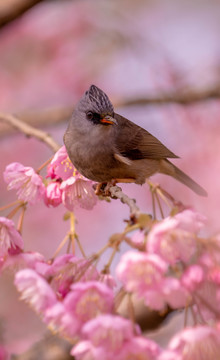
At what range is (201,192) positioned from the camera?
380 centimetres

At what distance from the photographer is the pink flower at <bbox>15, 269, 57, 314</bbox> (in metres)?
1.87

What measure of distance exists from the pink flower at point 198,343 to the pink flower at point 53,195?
1.13m

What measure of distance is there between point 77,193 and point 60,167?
0.20 metres

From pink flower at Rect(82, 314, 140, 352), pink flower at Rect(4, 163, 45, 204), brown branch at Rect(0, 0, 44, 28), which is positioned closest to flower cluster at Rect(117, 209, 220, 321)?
pink flower at Rect(82, 314, 140, 352)

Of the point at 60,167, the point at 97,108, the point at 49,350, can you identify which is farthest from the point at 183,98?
the point at 49,350

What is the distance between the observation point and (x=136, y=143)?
3555mm

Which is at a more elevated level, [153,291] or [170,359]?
[153,291]

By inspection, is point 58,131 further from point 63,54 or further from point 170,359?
point 170,359

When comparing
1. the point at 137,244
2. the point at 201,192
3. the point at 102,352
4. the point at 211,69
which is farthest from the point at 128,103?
the point at 102,352

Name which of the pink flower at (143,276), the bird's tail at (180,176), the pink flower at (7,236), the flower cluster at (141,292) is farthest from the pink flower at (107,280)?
the bird's tail at (180,176)

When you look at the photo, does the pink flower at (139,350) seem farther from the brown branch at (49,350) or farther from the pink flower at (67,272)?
the brown branch at (49,350)

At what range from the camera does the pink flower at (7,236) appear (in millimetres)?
2264

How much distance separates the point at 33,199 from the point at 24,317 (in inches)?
173

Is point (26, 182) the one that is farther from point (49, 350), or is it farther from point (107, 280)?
point (49, 350)
